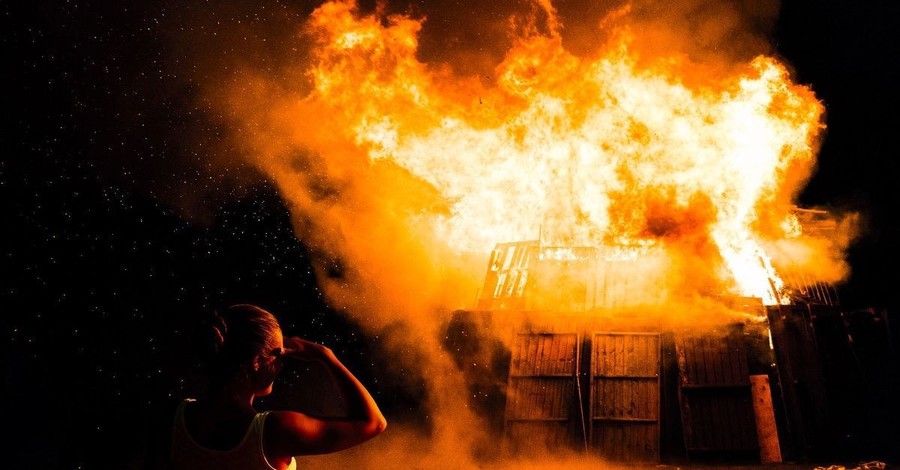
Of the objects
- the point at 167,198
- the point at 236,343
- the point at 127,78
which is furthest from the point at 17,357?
the point at 236,343

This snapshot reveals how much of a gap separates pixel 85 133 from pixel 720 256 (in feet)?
36.1

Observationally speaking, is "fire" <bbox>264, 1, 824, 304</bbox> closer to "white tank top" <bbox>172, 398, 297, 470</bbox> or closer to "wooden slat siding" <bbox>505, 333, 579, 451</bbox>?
"wooden slat siding" <bbox>505, 333, 579, 451</bbox>

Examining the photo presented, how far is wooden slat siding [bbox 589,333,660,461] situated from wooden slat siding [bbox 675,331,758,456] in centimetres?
48

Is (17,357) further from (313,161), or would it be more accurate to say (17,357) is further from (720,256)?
(720,256)

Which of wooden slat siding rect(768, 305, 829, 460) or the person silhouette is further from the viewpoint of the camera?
wooden slat siding rect(768, 305, 829, 460)

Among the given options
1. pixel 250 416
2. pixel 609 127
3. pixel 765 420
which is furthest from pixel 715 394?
pixel 250 416

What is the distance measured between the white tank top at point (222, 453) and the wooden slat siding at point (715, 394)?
7.85 meters

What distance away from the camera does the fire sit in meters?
9.84

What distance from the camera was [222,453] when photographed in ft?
5.89

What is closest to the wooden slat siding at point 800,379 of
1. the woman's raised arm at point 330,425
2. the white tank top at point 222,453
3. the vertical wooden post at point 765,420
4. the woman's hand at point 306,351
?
the vertical wooden post at point 765,420

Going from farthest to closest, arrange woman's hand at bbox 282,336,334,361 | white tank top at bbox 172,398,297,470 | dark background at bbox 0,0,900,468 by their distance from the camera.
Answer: dark background at bbox 0,0,900,468, woman's hand at bbox 282,336,334,361, white tank top at bbox 172,398,297,470

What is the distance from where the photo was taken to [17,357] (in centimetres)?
725

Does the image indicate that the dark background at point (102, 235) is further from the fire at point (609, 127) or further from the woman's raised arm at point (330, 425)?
the woman's raised arm at point (330, 425)

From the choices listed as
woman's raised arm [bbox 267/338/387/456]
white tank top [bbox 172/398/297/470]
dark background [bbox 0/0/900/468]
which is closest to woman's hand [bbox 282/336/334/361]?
woman's raised arm [bbox 267/338/387/456]
